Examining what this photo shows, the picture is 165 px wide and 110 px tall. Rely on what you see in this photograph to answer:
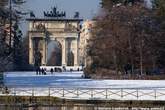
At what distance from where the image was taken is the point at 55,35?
6225 inches

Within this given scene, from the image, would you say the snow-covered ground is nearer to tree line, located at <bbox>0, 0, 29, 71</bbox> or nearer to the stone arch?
tree line, located at <bbox>0, 0, 29, 71</bbox>

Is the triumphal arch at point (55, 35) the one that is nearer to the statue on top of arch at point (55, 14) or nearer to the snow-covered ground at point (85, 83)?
the statue on top of arch at point (55, 14)

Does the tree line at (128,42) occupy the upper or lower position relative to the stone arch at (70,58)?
upper

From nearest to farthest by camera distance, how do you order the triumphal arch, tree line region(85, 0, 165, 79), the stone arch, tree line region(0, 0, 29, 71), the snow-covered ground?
the snow-covered ground < tree line region(0, 0, 29, 71) < tree line region(85, 0, 165, 79) < the triumphal arch < the stone arch

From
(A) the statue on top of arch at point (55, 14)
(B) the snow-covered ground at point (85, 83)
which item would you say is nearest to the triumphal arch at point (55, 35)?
(A) the statue on top of arch at point (55, 14)

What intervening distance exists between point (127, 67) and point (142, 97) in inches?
1655

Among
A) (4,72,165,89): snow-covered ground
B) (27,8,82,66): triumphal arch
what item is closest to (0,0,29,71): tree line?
(4,72,165,89): snow-covered ground

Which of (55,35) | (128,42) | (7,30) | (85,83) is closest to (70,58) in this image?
(55,35)

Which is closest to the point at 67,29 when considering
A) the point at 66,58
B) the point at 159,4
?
the point at 66,58

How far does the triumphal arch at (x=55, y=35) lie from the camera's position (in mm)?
154175

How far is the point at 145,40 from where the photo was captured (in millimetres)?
88000

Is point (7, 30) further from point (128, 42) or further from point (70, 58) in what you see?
point (70, 58)

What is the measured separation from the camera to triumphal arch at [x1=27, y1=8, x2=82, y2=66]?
154 metres

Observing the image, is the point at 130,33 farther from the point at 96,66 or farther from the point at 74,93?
the point at 74,93
